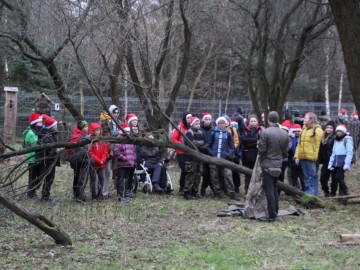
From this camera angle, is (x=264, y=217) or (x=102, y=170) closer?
(x=264, y=217)

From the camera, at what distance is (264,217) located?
402 inches

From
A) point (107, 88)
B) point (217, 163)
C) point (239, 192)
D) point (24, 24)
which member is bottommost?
point (239, 192)

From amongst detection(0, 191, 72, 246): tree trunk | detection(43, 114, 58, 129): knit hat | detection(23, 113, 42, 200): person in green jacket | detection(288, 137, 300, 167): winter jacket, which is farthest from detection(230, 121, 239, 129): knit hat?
detection(0, 191, 72, 246): tree trunk

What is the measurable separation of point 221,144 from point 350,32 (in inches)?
160

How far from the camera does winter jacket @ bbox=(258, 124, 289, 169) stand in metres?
10.2

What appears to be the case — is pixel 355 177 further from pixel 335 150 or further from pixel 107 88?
pixel 107 88

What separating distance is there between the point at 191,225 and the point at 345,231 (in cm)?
247

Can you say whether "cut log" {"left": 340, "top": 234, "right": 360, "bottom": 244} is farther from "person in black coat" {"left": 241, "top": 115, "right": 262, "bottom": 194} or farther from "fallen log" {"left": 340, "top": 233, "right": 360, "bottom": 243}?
"person in black coat" {"left": 241, "top": 115, "right": 262, "bottom": 194}

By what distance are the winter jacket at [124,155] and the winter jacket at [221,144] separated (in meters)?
1.79

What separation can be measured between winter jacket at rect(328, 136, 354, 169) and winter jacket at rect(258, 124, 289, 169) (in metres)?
2.36

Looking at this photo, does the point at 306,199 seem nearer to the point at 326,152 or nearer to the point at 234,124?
the point at 326,152

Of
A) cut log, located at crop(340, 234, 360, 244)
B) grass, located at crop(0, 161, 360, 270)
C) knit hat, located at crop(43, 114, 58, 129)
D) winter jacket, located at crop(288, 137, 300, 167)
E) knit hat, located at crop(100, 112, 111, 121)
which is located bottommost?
grass, located at crop(0, 161, 360, 270)

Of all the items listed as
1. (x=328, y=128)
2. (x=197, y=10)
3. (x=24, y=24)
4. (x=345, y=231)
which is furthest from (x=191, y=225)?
(x=197, y=10)

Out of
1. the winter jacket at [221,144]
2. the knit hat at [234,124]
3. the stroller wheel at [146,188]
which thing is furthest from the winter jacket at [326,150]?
the stroller wheel at [146,188]
